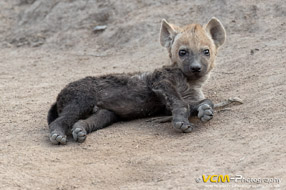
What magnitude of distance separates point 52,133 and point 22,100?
71.7 inches

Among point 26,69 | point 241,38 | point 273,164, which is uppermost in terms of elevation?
point 273,164

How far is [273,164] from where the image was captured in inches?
130

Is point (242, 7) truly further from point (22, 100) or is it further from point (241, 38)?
point (22, 100)

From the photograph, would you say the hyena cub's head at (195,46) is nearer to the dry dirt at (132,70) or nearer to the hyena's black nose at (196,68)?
the hyena's black nose at (196,68)

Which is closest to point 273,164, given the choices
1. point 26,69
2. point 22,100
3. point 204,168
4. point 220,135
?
point 204,168

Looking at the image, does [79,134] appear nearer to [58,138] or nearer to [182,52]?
[58,138]

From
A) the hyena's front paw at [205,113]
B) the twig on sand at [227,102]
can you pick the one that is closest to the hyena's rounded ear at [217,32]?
the twig on sand at [227,102]

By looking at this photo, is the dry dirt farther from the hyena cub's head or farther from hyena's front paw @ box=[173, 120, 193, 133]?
the hyena cub's head

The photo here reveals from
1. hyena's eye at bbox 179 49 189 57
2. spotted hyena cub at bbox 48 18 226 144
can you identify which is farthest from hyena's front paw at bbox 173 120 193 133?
hyena's eye at bbox 179 49 189 57

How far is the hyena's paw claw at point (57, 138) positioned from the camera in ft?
13.7

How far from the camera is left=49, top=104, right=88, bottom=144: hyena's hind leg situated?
4196 mm

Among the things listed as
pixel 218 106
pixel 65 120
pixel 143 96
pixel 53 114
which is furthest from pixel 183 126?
pixel 53 114

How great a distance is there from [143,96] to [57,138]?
104cm

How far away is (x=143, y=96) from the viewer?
4.79m
